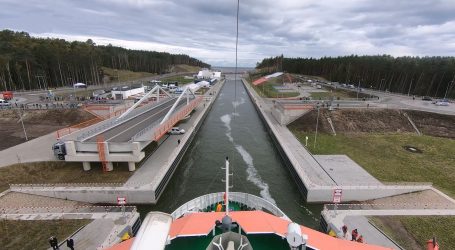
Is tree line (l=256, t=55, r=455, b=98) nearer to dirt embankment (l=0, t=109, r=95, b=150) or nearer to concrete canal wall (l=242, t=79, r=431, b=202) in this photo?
concrete canal wall (l=242, t=79, r=431, b=202)

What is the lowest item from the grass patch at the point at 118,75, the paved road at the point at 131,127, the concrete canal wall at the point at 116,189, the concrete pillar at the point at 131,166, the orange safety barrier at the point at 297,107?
the concrete canal wall at the point at 116,189

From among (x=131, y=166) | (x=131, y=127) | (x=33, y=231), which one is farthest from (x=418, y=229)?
(x=131, y=127)

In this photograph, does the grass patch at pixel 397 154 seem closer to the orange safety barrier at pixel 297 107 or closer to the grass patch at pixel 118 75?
the orange safety barrier at pixel 297 107

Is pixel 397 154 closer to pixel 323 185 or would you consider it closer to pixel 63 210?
pixel 323 185

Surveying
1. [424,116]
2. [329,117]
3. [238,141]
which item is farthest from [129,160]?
[424,116]

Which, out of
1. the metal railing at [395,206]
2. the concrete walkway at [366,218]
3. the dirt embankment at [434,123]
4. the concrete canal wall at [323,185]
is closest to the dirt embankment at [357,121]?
the dirt embankment at [434,123]
